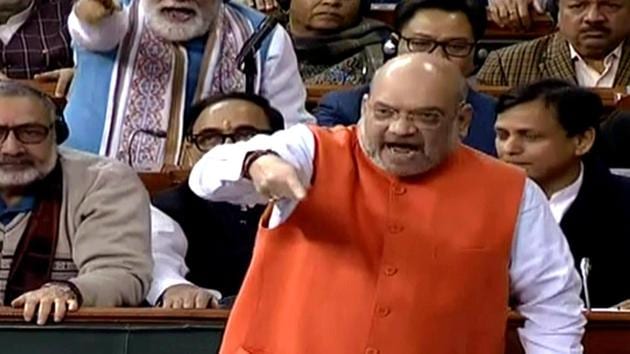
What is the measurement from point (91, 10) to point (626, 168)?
3.88 ft

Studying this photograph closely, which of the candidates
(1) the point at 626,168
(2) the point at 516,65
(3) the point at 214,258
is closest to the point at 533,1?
(2) the point at 516,65

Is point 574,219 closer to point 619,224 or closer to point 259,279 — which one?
point 619,224

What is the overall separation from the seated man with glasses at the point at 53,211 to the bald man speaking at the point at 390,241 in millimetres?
552

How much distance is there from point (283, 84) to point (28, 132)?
0.94 m

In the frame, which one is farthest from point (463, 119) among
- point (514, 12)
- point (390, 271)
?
point (514, 12)

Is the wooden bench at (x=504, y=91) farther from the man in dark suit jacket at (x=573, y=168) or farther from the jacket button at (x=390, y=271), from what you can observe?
the jacket button at (x=390, y=271)

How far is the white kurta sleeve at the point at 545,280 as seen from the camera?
88.4 inches

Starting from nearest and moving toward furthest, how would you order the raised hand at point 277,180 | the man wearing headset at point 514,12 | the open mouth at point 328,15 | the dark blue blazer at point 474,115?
1. the raised hand at point 277,180
2. the dark blue blazer at point 474,115
3. the open mouth at point 328,15
4. the man wearing headset at point 514,12

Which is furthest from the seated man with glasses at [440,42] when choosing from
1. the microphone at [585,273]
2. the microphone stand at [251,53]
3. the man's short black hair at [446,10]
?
the microphone at [585,273]

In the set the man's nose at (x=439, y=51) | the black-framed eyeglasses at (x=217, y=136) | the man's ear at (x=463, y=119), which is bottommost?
the black-framed eyeglasses at (x=217, y=136)

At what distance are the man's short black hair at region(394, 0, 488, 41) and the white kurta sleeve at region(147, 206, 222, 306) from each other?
31.8 inches

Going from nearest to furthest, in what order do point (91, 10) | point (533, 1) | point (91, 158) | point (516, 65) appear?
1. point (91, 158)
2. point (91, 10)
3. point (516, 65)
4. point (533, 1)

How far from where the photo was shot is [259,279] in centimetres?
221

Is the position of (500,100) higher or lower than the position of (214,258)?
higher
